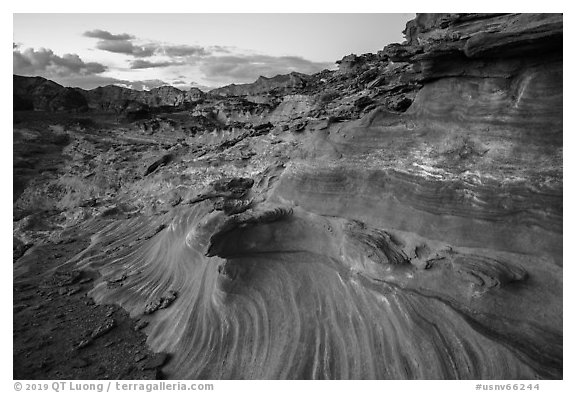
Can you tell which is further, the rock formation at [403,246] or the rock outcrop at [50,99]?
the rock outcrop at [50,99]

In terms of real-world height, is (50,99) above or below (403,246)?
above

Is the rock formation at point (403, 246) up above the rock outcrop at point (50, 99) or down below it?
below

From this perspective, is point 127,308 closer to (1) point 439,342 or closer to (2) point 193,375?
(2) point 193,375

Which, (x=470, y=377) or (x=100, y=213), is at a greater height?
(x=100, y=213)

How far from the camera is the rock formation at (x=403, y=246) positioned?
610 centimetres

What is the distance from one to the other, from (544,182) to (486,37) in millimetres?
2597

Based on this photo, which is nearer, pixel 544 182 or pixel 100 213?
pixel 544 182

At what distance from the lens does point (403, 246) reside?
732cm

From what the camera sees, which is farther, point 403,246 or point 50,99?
point 50,99

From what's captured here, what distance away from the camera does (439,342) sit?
6309 millimetres

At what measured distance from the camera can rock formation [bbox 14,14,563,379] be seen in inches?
240

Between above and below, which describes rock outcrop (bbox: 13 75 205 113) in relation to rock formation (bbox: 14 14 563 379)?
above

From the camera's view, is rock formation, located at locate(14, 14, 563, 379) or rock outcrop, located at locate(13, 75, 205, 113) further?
rock outcrop, located at locate(13, 75, 205, 113)
